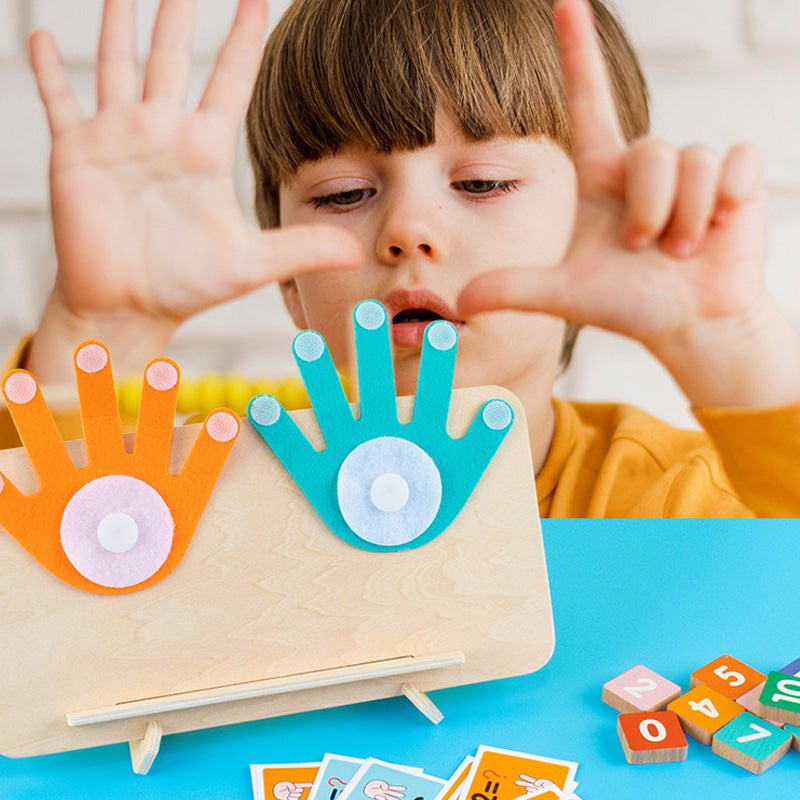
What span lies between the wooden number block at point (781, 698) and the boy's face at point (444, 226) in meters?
0.54

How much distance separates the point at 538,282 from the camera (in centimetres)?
56

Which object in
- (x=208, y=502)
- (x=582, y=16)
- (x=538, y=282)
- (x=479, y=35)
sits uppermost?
(x=479, y=35)

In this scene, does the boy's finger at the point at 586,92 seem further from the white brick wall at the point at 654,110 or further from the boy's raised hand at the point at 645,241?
the white brick wall at the point at 654,110

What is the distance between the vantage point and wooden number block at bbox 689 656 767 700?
444 mm

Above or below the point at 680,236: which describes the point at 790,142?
above

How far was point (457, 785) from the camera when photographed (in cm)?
39

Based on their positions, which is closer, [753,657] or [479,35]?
[753,657]

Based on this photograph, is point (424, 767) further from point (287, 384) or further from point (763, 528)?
point (287, 384)

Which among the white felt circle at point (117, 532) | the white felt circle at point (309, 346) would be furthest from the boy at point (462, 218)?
the white felt circle at point (117, 532)

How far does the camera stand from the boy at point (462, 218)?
57cm

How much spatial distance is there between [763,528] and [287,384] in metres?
0.55

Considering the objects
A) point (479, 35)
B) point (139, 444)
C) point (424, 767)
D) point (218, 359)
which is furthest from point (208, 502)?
point (218, 359)

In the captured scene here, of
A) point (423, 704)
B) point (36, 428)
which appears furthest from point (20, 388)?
point (423, 704)

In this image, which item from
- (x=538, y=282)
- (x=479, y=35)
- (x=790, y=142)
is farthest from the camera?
(x=790, y=142)
